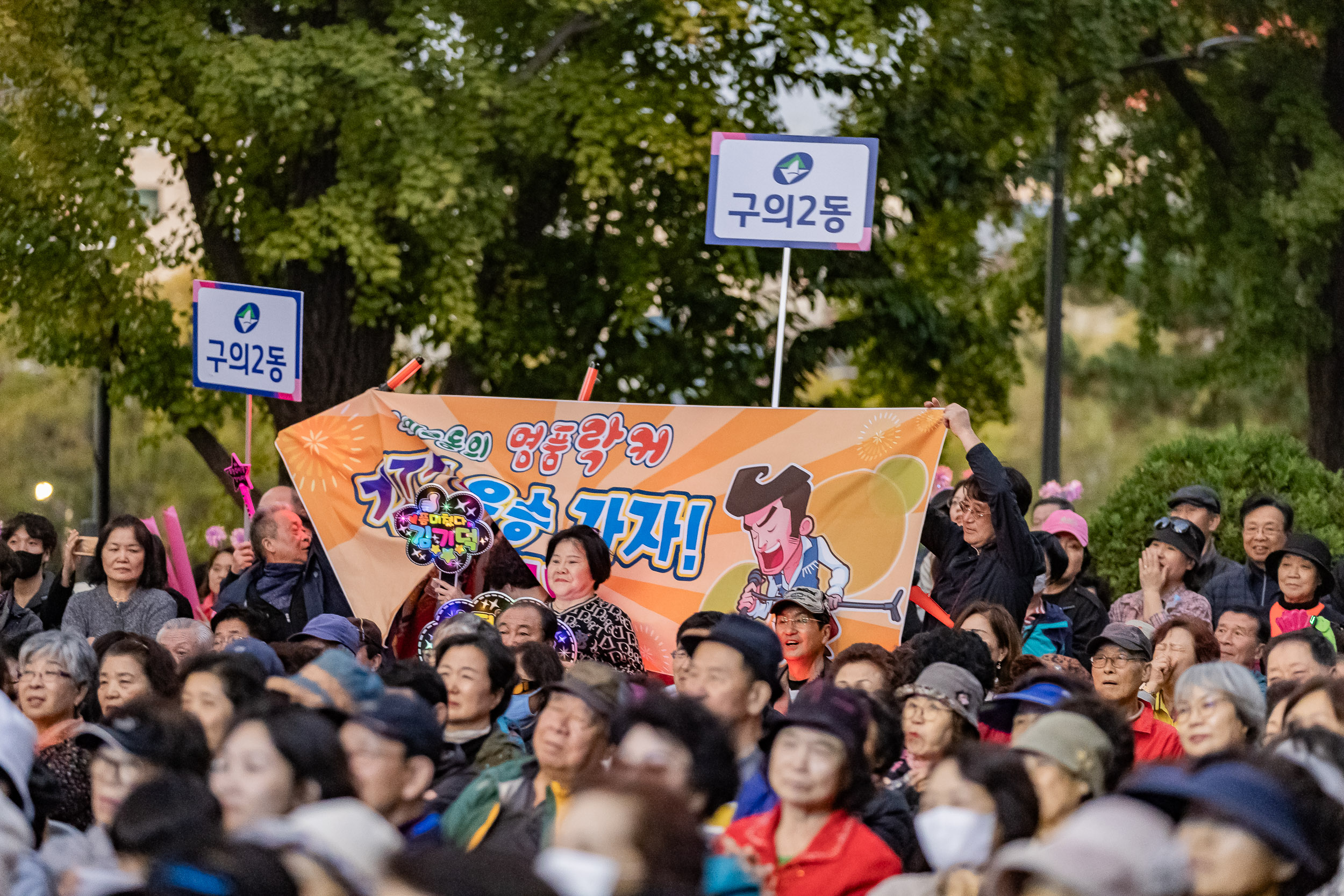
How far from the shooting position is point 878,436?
25.5ft

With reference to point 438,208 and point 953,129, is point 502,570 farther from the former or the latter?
point 953,129

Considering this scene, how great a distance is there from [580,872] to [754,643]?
74.9 inches

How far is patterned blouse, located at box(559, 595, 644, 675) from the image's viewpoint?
7027 millimetres

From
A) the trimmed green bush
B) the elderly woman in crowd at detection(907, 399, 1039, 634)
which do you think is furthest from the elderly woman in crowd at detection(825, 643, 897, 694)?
the trimmed green bush

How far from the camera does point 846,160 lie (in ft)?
28.4

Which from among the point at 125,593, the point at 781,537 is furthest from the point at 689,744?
the point at 125,593

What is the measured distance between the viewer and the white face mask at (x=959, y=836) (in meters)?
3.94

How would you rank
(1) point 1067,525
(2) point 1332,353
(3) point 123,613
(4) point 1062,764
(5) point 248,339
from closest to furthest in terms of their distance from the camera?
(4) point 1062,764
(3) point 123,613
(1) point 1067,525
(5) point 248,339
(2) point 1332,353

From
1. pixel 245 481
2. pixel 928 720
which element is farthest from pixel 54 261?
pixel 928 720

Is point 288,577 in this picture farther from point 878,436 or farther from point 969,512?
point 969,512

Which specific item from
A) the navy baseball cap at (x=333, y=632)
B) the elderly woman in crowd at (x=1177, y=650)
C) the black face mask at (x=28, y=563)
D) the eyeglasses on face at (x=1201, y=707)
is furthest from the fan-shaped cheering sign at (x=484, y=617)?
the eyeglasses on face at (x=1201, y=707)

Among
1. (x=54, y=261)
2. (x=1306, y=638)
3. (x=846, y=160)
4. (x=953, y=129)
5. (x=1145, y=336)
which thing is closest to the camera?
(x=1306, y=638)

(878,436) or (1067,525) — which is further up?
(878,436)

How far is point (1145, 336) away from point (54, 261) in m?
12.1
